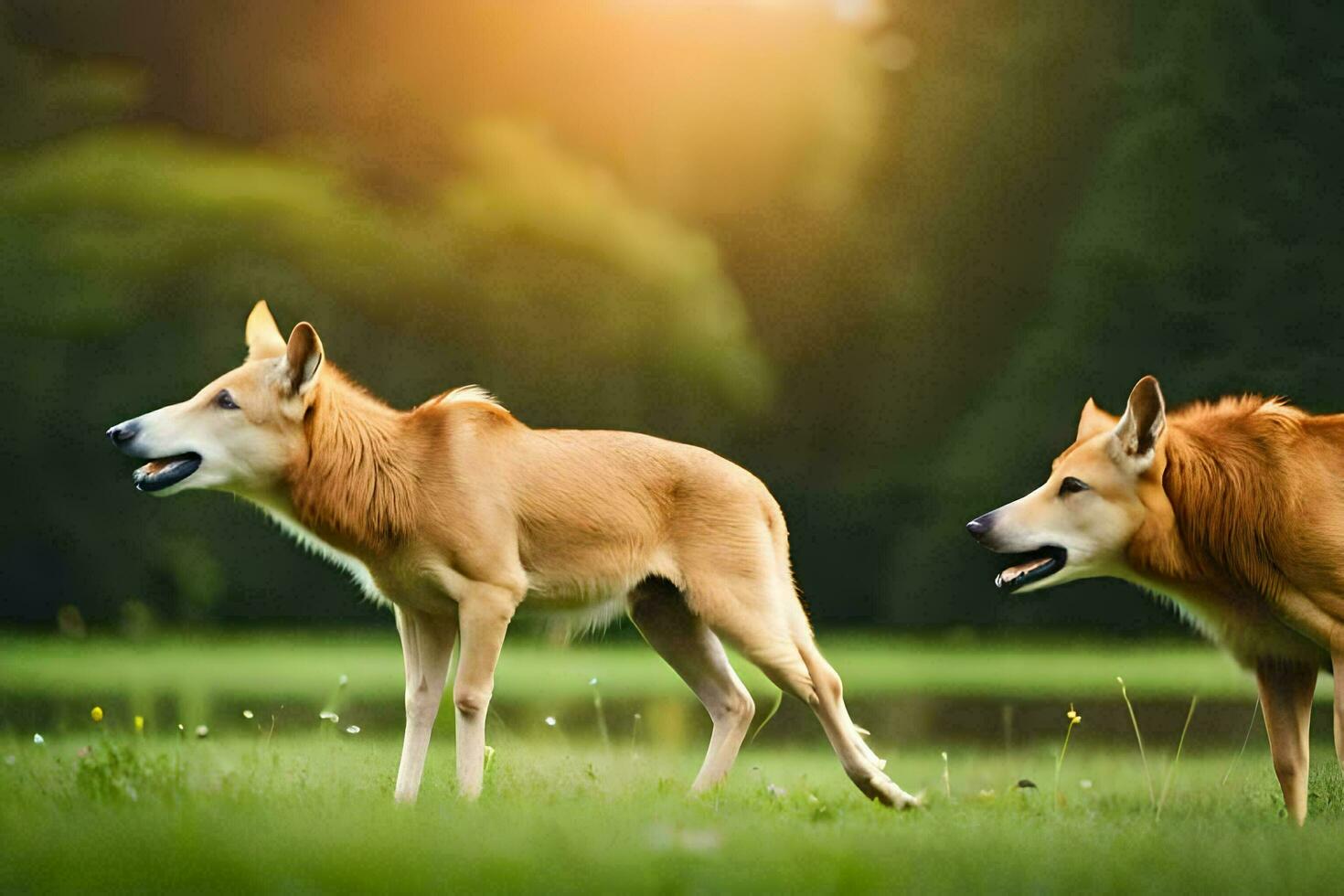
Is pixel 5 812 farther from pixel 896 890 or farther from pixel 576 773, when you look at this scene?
pixel 896 890

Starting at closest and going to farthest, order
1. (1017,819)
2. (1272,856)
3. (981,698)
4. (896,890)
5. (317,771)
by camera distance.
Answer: (896,890), (1272,856), (1017,819), (317,771), (981,698)

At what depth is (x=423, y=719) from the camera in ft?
22.4

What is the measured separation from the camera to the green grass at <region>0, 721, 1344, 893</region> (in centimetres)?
465

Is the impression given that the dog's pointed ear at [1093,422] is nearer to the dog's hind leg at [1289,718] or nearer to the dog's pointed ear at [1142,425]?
the dog's pointed ear at [1142,425]

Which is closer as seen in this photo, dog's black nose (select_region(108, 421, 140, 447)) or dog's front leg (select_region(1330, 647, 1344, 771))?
dog's front leg (select_region(1330, 647, 1344, 771))

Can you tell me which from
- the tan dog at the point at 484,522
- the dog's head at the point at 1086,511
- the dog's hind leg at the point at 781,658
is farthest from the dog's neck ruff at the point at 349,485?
the dog's head at the point at 1086,511

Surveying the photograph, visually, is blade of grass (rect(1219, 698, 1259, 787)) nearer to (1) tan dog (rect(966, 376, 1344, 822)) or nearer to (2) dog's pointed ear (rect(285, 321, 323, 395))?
(1) tan dog (rect(966, 376, 1344, 822))

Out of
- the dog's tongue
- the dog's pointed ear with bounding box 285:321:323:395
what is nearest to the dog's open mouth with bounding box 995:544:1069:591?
the dog's tongue

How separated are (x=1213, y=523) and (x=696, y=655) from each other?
2473 mm

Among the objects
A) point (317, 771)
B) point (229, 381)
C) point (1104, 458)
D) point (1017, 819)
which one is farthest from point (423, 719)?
point (1104, 458)

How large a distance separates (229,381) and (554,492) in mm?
Answer: 1528

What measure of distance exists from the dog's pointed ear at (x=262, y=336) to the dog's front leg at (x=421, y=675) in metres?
1.34

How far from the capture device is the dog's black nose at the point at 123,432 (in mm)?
6523

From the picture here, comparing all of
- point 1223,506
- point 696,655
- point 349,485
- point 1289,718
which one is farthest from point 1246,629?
point 349,485
